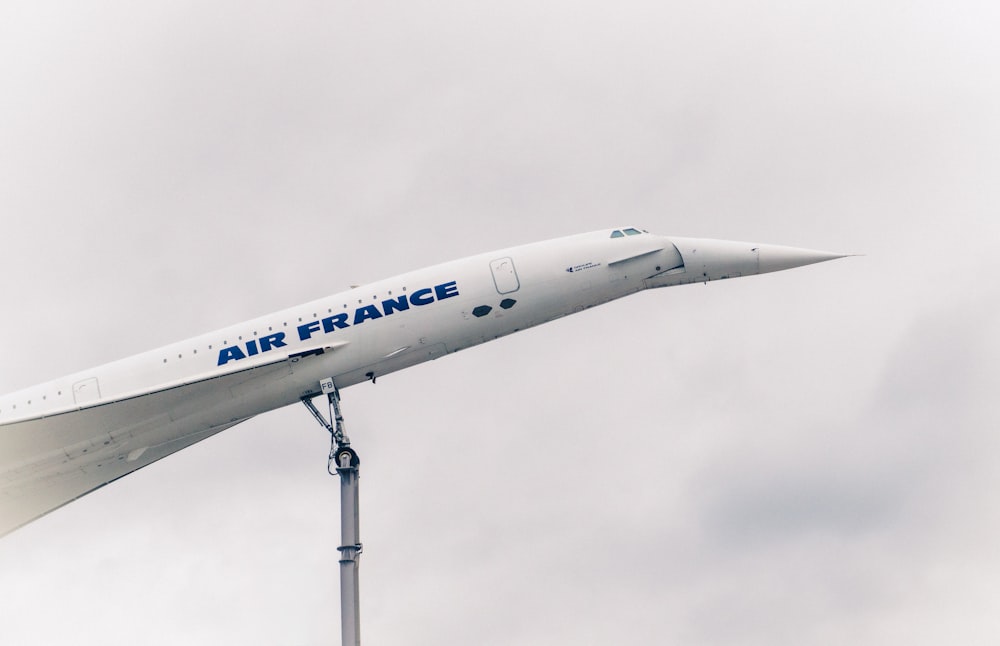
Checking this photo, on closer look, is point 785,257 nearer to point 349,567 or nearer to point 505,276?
point 505,276

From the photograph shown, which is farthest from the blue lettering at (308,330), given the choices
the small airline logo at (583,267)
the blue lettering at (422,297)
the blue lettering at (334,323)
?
the small airline logo at (583,267)

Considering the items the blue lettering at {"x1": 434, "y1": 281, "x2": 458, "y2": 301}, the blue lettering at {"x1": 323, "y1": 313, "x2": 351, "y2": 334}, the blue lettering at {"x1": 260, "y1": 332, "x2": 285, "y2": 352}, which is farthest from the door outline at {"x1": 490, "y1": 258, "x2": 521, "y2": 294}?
the blue lettering at {"x1": 260, "y1": 332, "x2": 285, "y2": 352}

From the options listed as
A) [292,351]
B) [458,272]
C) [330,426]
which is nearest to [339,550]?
[330,426]

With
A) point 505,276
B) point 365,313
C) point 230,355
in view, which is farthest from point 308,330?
point 505,276

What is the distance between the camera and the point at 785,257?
28.3 meters

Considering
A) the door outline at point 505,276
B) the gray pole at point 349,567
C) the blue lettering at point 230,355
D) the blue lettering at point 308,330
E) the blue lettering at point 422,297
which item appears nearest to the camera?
the gray pole at point 349,567

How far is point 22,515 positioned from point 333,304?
10742 mm

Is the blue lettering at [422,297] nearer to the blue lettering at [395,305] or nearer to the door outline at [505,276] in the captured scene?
the blue lettering at [395,305]

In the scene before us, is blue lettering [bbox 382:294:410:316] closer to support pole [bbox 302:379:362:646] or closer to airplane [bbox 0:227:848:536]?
airplane [bbox 0:227:848:536]

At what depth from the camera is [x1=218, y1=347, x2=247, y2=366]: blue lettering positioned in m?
28.0

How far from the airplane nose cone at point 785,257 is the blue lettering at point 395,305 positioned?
8098 mm

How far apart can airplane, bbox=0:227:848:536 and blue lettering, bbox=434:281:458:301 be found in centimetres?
3

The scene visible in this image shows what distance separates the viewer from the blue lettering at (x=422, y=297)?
2761cm

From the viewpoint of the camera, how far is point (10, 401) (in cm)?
2948
